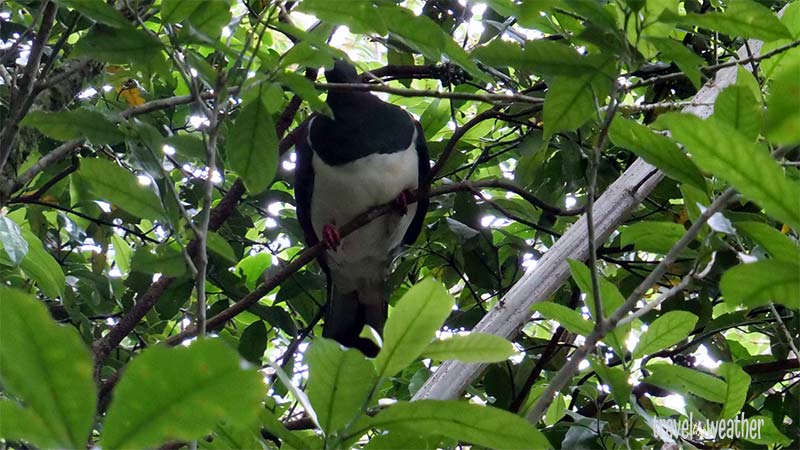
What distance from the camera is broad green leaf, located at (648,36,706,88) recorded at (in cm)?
112

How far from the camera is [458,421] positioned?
35.5 inches

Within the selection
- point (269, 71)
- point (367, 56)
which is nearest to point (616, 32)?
point (269, 71)

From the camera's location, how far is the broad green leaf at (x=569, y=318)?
4.00 feet

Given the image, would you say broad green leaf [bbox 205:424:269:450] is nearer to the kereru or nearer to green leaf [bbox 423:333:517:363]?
green leaf [bbox 423:333:517:363]

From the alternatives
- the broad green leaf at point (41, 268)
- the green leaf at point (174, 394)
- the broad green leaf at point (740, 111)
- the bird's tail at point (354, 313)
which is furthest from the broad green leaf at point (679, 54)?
the bird's tail at point (354, 313)

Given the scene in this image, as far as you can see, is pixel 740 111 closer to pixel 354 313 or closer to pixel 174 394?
pixel 174 394

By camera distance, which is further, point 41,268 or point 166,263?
point 41,268

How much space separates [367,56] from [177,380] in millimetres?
2881

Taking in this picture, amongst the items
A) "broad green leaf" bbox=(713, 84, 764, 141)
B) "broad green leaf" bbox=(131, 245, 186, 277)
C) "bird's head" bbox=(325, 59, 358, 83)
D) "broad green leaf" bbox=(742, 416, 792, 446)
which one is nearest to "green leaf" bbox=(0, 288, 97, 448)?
"broad green leaf" bbox=(131, 245, 186, 277)

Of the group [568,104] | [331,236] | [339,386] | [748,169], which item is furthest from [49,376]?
[331,236]

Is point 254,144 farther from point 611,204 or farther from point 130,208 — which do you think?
point 611,204

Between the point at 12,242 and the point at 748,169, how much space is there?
1.28 meters

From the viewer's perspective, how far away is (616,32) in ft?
3.58

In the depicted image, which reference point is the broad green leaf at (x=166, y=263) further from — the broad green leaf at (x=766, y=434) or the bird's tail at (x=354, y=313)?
the bird's tail at (x=354, y=313)
